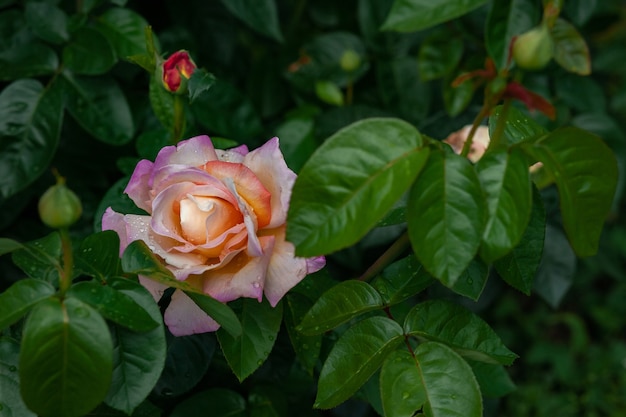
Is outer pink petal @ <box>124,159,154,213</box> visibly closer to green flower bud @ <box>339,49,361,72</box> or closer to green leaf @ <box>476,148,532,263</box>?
green leaf @ <box>476,148,532,263</box>

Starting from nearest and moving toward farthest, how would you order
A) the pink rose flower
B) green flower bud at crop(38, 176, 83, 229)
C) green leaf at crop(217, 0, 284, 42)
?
green flower bud at crop(38, 176, 83, 229) → the pink rose flower → green leaf at crop(217, 0, 284, 42)

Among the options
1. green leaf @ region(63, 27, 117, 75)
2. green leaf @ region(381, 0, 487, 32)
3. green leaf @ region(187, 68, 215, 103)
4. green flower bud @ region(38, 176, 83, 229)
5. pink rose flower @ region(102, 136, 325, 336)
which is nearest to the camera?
green flower bud @ region(38, 176, 83, 229)

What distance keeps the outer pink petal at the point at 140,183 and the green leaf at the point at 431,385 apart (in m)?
0.29

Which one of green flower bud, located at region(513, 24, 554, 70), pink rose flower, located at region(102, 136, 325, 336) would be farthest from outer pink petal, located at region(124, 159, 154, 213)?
green flower bud, located at region(513, 24, 554, 70)

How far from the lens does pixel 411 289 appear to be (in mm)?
790

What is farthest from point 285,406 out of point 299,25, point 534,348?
point 534,348

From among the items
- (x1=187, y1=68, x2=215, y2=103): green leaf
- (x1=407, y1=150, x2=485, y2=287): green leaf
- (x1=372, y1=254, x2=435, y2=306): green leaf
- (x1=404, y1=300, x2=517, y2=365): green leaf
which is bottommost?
(x1=404, y1=300, x2=517, y2=365): green leaf

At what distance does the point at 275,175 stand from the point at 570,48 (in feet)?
2.35

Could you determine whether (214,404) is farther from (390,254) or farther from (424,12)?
(424,12)

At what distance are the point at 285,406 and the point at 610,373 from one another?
1.57 metres

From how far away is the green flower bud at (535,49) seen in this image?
620 millimetres

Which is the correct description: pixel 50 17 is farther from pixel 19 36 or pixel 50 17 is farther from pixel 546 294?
pixel 546 294

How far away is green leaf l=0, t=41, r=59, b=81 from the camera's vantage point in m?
1.12

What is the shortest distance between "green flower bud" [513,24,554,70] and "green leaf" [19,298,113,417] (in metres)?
0.42
